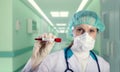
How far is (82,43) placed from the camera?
1806 mm

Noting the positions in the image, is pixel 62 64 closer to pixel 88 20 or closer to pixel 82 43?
pixel 82 43

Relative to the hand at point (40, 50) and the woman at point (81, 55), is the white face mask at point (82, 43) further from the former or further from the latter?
the hand at point (40, 50)

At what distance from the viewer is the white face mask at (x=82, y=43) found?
1747mm

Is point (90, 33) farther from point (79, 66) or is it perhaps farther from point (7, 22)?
point (7, 22)

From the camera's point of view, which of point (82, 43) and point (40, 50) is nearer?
point (40, 50)

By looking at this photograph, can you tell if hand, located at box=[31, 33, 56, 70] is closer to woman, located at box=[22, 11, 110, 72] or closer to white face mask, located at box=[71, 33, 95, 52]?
woman, located at box=[22, 11, 110, 72]

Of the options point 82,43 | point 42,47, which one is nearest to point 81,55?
point 82,43

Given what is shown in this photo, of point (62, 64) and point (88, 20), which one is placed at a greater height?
point (88, 20)

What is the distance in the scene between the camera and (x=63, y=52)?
6.03 feet

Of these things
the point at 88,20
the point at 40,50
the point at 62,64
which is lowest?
the point at 62,64

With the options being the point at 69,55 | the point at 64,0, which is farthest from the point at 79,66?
the point at 64,0

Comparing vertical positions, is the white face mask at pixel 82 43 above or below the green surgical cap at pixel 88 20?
below

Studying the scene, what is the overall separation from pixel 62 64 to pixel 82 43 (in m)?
0.23

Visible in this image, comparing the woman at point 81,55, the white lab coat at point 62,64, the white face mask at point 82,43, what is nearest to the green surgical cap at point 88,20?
the woman at point 81,55
